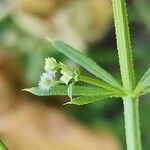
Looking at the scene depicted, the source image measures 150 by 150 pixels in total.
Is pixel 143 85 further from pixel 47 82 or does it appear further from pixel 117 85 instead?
pixel 47 82

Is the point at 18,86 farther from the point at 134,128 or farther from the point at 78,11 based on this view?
the point at 134,128

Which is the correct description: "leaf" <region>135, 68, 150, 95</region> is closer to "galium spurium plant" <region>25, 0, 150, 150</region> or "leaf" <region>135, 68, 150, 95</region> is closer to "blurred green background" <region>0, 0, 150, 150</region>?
"galium spurium plant" <region>25, 0, 150, 150</region>

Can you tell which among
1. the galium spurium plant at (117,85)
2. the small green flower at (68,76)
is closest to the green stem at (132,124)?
the galium spurium plant at (117,85)

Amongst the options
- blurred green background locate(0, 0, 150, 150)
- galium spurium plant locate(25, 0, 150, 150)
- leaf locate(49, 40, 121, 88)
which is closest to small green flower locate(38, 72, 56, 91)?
galium spurium plant locate(25, 0, 150, 150)

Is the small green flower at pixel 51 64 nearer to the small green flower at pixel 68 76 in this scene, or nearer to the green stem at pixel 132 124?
the small green flower at pixel 68 76

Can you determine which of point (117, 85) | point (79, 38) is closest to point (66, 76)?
point (117, 85)

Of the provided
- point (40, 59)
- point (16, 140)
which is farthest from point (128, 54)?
point (16, 140)
